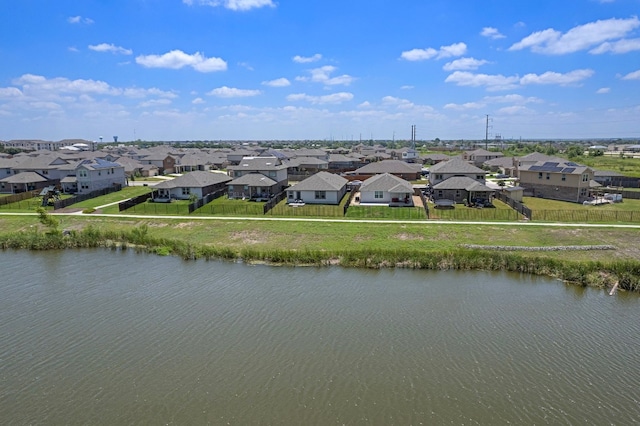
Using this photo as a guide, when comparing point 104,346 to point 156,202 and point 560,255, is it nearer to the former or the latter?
point 560,255

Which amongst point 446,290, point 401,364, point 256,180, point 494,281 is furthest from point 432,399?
point 256,180

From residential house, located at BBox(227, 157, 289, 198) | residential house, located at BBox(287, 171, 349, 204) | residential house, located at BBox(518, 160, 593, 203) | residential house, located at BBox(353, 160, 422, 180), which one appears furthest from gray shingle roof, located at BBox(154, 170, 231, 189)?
residential house, located at BBox(518, 160, 593, 203)

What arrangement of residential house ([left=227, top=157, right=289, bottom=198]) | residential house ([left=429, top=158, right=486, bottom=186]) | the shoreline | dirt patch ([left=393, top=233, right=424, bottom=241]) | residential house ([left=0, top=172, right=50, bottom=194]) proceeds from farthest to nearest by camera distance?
residential house ([left=0, top=172, right=50, bottom=194])
residential house ([left=429, top=158, right=486, bottom=186])
residential house ([left=227, top=157, right=289, bottom=198])
dirt patch ([left=393, top=233, right=424, bottom=241])
the shoreline

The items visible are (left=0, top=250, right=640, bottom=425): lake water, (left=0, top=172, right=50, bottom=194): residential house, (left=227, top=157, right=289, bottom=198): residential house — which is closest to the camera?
(left=0, top=250, right=640, bottom=425): lake water

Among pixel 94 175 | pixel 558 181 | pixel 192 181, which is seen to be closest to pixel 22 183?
pixel 94 175

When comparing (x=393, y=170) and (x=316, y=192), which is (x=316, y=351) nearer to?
(x=316, y=192)

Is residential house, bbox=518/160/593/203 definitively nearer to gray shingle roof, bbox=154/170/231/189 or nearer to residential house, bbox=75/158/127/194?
gray shingle roof, bbox=154/170/231/189
